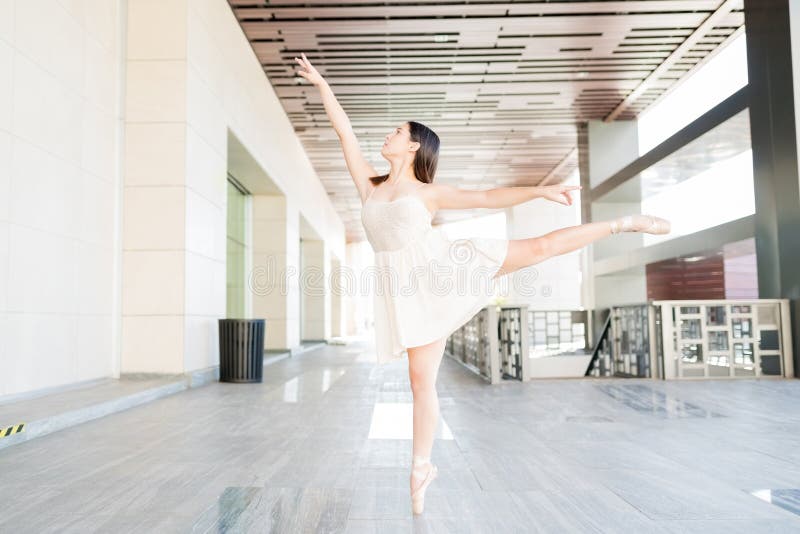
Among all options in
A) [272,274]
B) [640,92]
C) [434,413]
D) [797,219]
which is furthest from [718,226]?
[434,413]

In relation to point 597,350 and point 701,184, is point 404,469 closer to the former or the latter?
point 701,184

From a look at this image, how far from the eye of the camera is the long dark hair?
2199mm

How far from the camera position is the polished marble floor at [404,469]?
6.19ft

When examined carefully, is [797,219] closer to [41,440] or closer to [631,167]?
[631,167]

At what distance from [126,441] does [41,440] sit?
1.44 feet

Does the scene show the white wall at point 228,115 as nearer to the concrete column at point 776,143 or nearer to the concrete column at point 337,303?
the concrete column at point 776,143

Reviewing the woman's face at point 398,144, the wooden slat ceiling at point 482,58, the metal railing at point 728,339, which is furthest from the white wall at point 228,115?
the metal railing at point 728,339

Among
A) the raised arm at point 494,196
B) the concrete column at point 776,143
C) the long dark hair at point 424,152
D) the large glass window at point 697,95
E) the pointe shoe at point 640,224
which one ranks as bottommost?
the pointe shoe at point 640,224

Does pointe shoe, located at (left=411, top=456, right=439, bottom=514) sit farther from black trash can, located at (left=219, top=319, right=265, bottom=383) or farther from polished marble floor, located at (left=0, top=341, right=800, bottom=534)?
black trash can, located at (left=219, top=319, right=265, bottom=383)

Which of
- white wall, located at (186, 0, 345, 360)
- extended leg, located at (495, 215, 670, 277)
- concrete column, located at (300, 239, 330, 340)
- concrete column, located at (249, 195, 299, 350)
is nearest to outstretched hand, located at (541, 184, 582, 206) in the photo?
extended leg, located at (495, 215, 670, 277)

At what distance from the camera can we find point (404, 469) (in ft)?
8.39

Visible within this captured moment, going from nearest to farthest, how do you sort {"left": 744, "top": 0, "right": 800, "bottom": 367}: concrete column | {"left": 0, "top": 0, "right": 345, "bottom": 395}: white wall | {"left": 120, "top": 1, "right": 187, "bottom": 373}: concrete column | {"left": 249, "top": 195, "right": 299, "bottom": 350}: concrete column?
{"left": 0, "top": 0, "right": 345, "bottom": 395}: white wall, {"left": 120, "top": 1, "right": 187, "bottom": 373}: concrete column, {"left": 744, "top": 0, "right": 800, "bottom": 367}: concrete column, {"left": 249, "top": 195, "right": 299, "bottom": 350}: concrete column

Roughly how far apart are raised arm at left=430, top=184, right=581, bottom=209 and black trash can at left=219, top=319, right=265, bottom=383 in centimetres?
435

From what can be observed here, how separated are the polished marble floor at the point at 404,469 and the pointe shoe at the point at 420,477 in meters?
0.04
